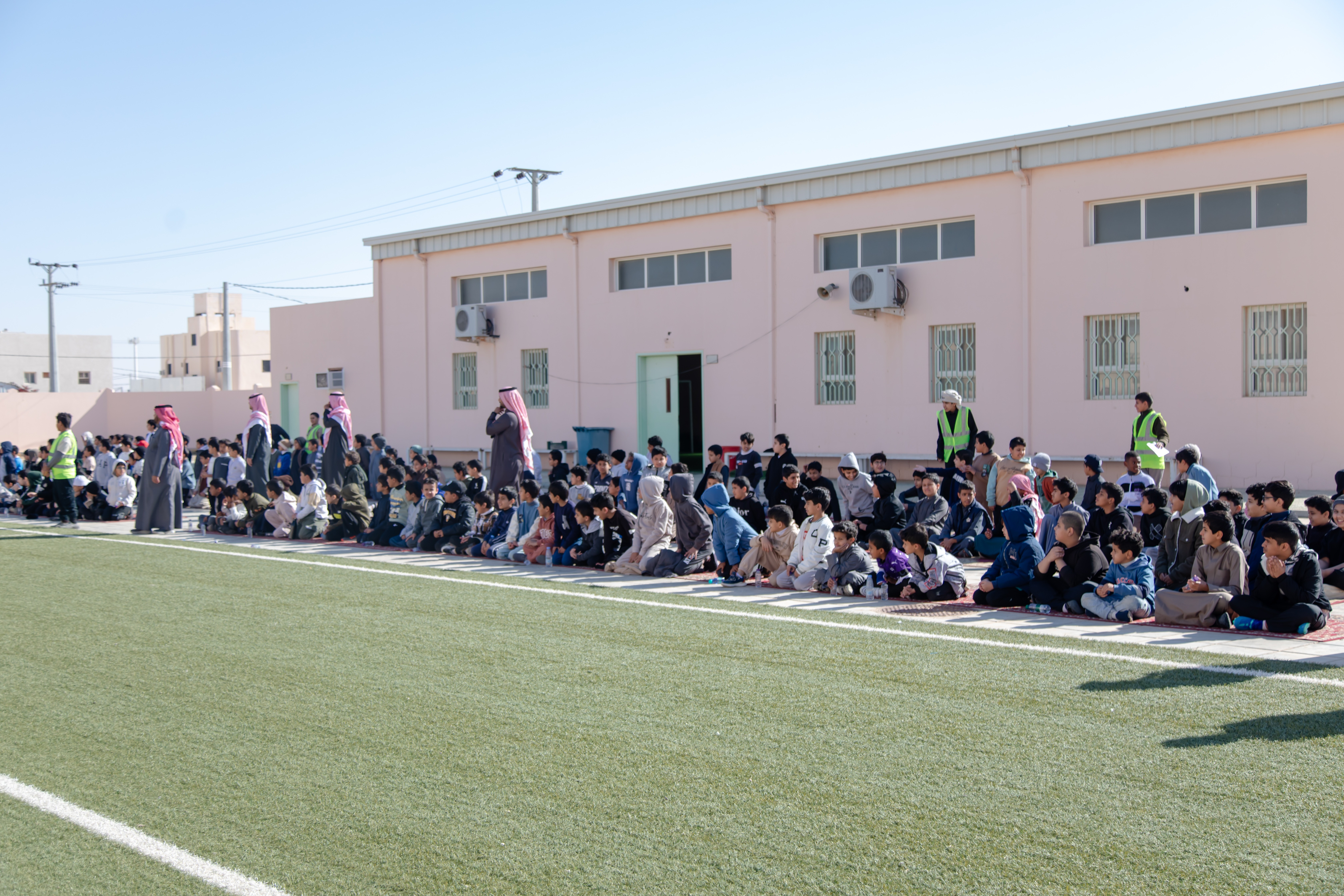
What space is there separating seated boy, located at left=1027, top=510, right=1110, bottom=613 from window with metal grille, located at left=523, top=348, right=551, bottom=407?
1557 centimetres

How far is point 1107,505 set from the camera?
32.7 ft

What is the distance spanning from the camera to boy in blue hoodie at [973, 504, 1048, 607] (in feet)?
30.5

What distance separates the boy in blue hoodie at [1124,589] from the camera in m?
8.54

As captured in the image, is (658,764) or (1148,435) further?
(1148,435)

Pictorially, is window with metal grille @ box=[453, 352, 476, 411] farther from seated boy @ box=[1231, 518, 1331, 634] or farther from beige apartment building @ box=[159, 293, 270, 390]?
beige apartment building @ box=[159, 293, 270, 390]

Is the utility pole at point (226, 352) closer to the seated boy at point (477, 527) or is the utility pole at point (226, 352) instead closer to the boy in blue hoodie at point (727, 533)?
the seated boy at point (477, 527)

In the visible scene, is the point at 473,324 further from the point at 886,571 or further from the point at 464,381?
the point at 886,571

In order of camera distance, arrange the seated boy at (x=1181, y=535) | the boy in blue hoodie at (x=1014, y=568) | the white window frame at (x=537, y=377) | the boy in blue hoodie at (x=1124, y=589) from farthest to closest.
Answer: the white window frame at (x=537, y=377), the seated boy at (x=1181, y=535), the boy in blue hoodie at (x=1014, y=568), the boy in blue hoodie at (x=1124, y=589)

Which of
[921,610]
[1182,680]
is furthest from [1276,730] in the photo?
[921,610]

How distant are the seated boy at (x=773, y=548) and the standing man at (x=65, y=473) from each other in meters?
11.9

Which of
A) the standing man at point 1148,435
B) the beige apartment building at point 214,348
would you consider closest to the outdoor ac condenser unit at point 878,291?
the standing man at point 1148,435

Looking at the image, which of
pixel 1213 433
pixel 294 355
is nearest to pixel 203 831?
pixel 1213 433

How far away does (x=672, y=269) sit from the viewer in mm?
21641

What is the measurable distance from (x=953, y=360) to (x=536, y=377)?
9.69 metres
